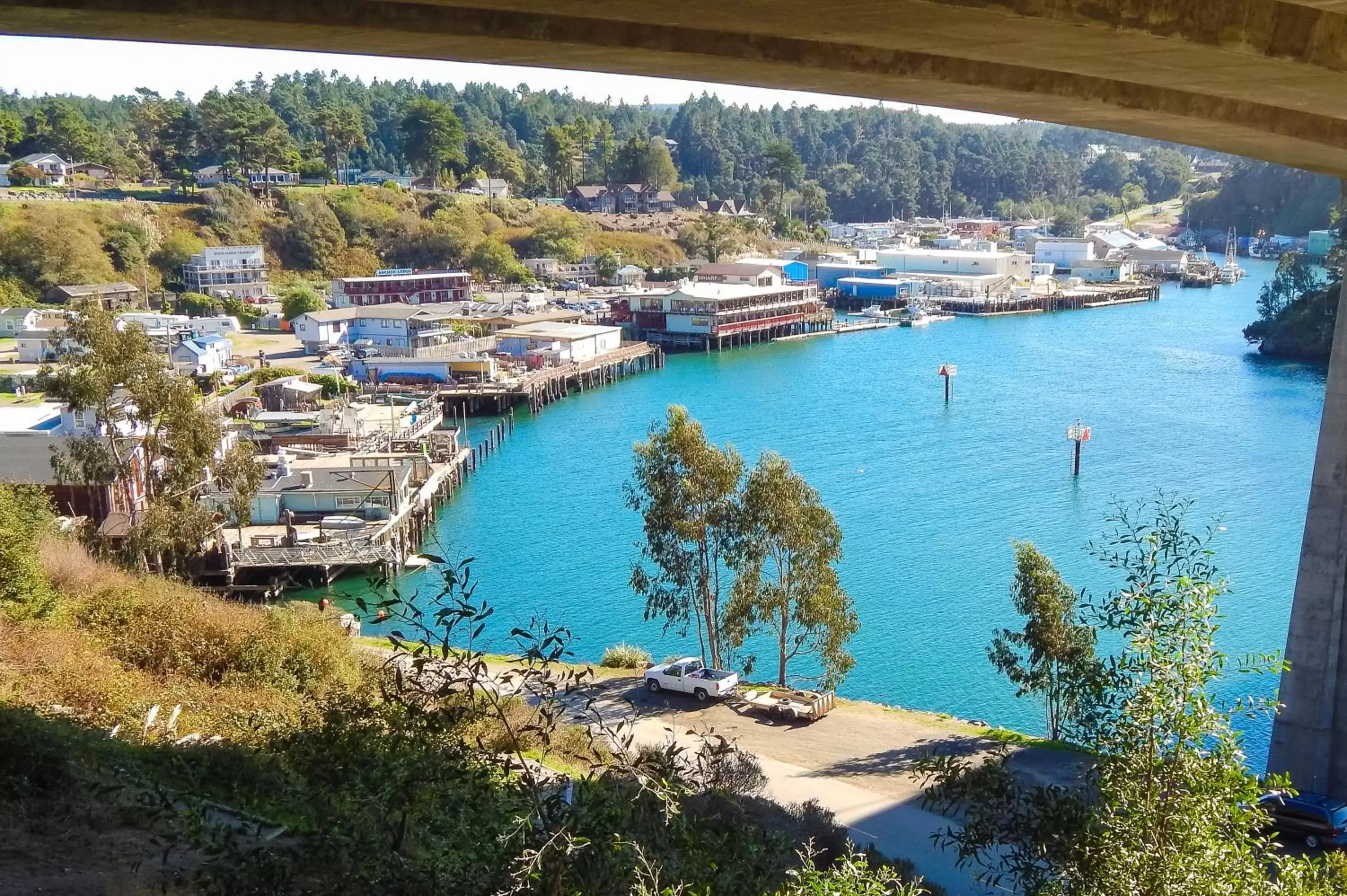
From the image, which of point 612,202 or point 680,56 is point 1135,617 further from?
point 612,202

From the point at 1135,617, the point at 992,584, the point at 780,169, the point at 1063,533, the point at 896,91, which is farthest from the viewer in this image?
the point at 780,169

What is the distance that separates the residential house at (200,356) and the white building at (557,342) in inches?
382

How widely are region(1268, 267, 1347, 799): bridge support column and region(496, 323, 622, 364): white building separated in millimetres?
33909

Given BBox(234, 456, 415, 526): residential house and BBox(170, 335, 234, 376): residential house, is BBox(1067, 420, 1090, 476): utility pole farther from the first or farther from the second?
BBox(170, 335, 234, 376): residential house

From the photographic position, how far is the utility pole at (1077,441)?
27.4 m

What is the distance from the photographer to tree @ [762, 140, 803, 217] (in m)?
90.2

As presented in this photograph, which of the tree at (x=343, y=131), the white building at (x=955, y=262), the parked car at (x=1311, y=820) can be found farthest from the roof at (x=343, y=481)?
the tree at (x=343, y=131)

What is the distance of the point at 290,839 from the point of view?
6453mm

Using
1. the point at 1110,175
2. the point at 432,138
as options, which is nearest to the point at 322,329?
the point at 432,138

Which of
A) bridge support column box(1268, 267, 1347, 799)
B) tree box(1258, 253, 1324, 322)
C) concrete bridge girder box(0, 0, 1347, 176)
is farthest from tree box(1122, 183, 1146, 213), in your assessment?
concrete bridge girder box(0, 0, 1347, 176)

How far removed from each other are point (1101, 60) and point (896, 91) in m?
1.48

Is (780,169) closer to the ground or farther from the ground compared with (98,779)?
farther from the ground

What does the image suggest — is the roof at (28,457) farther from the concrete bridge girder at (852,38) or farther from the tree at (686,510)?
the concrete bridge girder at (852,38)

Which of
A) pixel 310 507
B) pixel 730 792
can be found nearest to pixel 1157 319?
pixel 310 507
